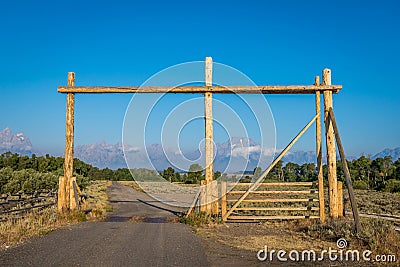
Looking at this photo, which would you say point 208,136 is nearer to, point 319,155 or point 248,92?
point 248,92

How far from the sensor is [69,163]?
14.5 metres

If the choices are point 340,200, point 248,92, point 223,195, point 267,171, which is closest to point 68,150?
point 223,195

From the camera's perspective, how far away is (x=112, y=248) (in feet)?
30.1

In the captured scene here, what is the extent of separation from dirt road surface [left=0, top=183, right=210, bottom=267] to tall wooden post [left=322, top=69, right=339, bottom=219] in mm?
5238

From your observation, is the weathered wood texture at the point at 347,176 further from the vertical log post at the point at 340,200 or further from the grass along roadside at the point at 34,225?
the grass along roadside at the point at 34,225

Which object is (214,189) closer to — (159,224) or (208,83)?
(159,224)

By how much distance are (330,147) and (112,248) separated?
27.3 feet

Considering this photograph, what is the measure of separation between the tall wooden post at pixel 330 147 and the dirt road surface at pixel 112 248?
524 centimetres

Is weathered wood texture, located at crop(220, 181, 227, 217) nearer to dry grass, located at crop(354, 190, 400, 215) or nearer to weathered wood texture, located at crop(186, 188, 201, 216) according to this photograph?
weathered wood texture, located at crop(186, 188, 201, 216)

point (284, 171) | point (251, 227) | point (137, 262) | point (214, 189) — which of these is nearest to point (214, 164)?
point (214, 189)

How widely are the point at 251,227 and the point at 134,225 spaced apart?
388 cm

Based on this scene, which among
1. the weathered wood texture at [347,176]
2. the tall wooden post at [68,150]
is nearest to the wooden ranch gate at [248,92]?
the tall wooden post at [68,150]

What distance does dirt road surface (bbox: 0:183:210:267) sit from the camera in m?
7.77

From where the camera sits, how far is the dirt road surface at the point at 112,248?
25.5 ft
